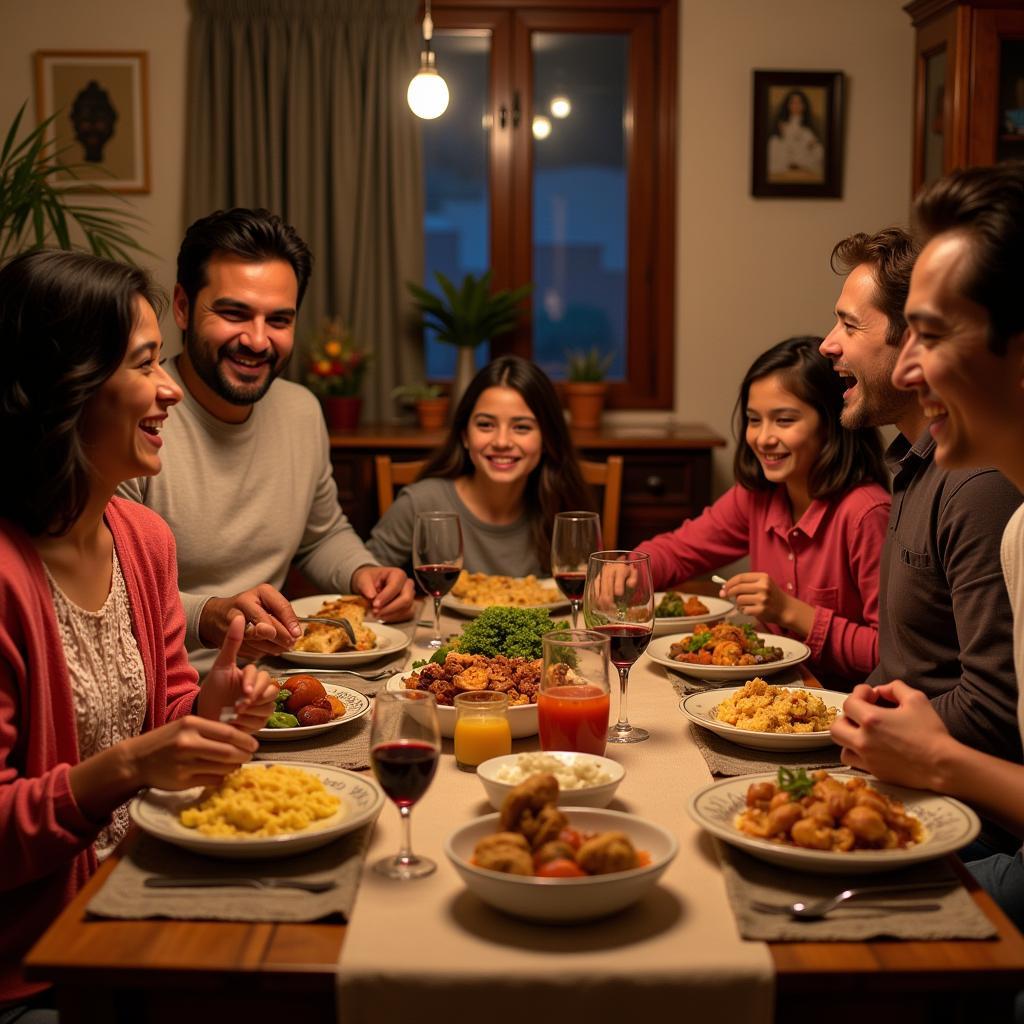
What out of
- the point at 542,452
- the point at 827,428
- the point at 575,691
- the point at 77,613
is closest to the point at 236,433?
the point at 542,452

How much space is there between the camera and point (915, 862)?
126 centimetres

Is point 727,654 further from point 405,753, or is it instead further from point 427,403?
point 427,403

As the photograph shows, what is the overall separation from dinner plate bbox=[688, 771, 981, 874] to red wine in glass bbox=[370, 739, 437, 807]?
302 mm

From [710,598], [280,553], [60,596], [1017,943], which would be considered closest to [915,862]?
[1017,943]

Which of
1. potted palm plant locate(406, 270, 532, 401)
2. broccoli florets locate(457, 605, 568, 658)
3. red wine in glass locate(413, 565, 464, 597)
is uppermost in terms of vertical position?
potted palm plant locate(406, 270, 532, 401)

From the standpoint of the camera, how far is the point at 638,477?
4.40 meters

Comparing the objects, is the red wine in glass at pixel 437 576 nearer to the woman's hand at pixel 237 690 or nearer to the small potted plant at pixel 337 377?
the woman's hand at pixel 237 690

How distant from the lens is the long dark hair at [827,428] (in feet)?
8.42

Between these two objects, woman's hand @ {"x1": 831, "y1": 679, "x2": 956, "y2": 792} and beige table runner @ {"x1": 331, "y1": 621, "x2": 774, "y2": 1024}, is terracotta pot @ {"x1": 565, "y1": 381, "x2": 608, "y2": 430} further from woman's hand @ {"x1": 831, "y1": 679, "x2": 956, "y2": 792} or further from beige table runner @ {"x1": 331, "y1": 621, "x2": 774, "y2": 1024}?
beige table runner @ {"x1": 331, "y1": 621, "x2": 774, "y2": 1024}

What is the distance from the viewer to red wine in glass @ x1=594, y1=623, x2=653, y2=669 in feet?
5.73

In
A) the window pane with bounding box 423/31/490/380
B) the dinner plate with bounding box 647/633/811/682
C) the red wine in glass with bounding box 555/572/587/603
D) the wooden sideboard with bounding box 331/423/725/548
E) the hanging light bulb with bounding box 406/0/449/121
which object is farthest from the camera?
the window pane with bounding box 423/31/490/380

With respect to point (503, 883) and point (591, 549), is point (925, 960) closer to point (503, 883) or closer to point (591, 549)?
point (503, 883)

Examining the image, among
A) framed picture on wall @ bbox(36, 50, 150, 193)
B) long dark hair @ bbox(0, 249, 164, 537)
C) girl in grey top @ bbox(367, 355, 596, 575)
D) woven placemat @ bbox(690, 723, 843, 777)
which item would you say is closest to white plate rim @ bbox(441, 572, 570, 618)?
girl in grey top @ bbox(367, 355, 596, 575)

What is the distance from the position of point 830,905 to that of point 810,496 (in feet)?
5.13
